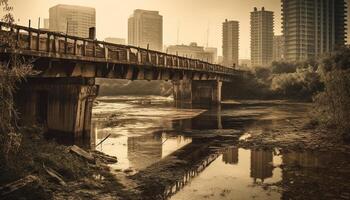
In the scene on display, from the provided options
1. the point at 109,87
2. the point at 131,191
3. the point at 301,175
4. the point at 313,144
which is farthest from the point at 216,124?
the point at 109,87

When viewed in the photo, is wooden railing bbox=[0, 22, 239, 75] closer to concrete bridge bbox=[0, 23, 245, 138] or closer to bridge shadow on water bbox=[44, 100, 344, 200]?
concrete bridge bbox=[0, 23, 245, 138]

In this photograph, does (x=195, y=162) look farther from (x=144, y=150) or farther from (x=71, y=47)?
(x=71, y=47)

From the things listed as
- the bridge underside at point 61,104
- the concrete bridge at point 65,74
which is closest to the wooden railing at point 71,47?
the concrete bridge at point 65,74

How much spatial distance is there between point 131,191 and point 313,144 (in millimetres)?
12483

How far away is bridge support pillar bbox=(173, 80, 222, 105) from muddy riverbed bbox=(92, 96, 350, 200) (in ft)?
105

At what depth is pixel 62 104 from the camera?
22797 millimetres

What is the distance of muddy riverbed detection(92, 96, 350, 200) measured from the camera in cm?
1266

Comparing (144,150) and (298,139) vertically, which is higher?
(298,139)

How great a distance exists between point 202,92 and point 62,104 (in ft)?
134

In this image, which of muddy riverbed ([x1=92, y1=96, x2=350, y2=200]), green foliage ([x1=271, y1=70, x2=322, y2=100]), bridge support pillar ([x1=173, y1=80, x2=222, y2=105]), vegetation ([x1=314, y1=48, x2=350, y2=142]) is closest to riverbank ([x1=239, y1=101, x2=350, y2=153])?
muddy riverbed ([x1=92, y1=96, x2=350, y2=200])

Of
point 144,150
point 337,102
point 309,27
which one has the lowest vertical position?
point 144,150

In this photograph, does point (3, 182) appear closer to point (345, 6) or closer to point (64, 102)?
point (64, 102)

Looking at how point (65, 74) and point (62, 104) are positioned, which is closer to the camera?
point (65, 74)

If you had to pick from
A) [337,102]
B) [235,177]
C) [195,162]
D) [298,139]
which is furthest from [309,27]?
[235,177]
